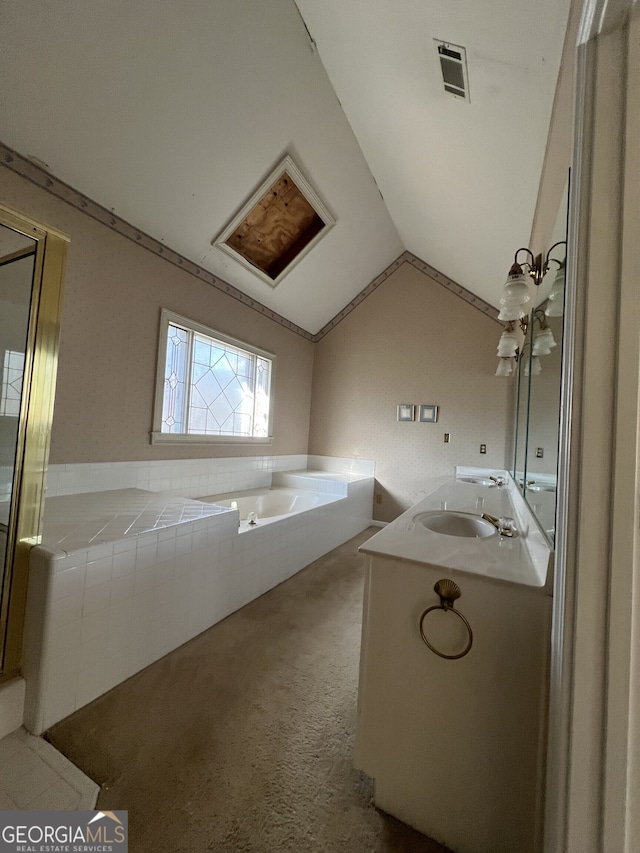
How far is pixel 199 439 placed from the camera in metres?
3.05

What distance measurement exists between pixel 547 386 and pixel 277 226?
270 centimetres

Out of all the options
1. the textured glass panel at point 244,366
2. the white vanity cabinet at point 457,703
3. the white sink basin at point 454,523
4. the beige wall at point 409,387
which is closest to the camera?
the white vanity cabinet at point 457,703

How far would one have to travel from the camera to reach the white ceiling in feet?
4.61

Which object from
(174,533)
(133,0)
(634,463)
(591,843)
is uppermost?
(133,0)

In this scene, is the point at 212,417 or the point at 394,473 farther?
the point at 394,473

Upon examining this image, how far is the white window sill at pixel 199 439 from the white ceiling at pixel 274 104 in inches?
60.8

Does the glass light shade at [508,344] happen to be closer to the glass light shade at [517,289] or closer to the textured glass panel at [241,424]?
the glass light shade at [517,289]

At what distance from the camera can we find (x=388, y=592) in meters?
0.99

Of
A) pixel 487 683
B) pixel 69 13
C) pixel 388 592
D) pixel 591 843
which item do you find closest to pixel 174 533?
pixel 388 592

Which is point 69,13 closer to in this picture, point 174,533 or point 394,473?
point 174,533

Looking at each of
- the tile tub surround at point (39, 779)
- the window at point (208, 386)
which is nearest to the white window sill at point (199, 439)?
the window at point (208, 386)

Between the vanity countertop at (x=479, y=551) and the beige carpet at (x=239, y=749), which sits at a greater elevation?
the vanity countertop at (x=479, y=551)

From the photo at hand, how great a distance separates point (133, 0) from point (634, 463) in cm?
261

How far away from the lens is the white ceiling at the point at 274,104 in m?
1.41
